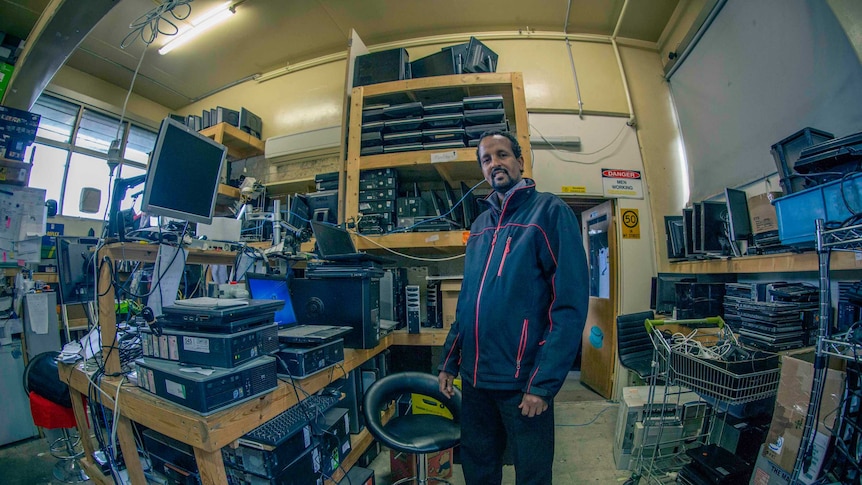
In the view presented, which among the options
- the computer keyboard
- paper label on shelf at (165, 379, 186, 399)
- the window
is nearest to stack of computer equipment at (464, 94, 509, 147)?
the computer keyboard

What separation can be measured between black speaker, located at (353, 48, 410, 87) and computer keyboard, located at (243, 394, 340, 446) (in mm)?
2248

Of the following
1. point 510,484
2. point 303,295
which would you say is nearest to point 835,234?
point 510,484

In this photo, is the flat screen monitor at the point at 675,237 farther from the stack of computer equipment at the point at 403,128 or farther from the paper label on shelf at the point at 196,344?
the paper label on shelf at the point at 196,344

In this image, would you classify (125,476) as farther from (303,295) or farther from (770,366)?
(770,366)

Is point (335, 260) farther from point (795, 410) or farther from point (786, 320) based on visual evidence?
point (786, 320)

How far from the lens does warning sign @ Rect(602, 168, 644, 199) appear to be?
2.71 m

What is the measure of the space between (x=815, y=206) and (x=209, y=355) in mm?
2227

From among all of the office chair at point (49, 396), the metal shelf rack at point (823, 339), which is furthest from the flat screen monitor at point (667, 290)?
the office chair at point (49, 396)

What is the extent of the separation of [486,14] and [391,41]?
3.45ft

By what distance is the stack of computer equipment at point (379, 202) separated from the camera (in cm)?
207

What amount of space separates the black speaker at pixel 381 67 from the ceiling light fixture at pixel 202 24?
1.73m

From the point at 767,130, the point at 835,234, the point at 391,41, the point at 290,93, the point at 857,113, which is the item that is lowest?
the point at 835,234

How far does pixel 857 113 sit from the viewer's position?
1437mm

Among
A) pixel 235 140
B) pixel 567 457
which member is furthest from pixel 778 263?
pixel 235 140
